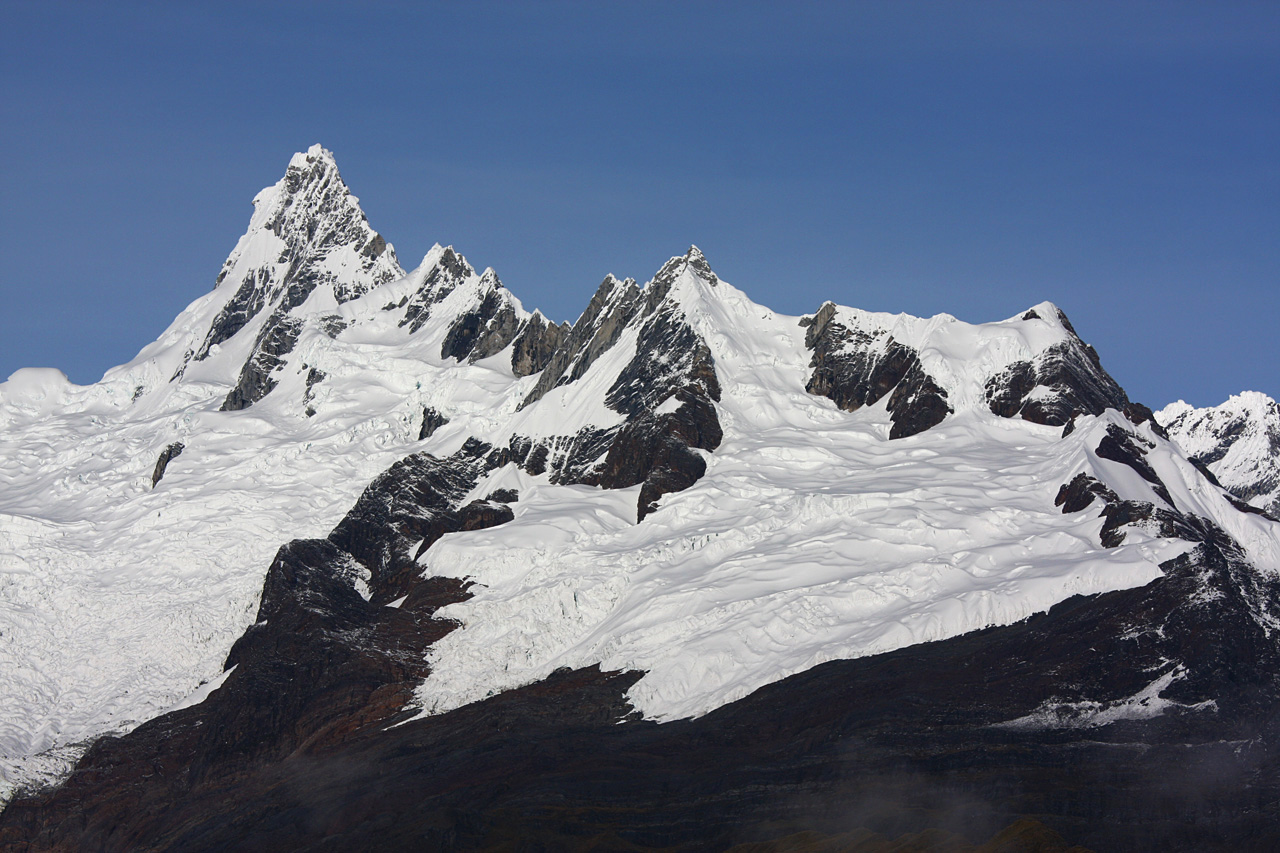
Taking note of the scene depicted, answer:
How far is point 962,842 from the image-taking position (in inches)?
5743

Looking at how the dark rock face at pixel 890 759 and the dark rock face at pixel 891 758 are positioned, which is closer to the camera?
the dark rock face at pixel 890 759

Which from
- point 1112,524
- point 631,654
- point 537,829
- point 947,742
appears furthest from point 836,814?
point 1112,524

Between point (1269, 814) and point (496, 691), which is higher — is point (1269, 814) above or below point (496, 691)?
below

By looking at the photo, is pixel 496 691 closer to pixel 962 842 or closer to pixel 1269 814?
pixel 962 842

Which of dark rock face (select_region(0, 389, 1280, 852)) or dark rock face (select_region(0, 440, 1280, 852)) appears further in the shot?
dark rock face (select_region(0, 389, 1280, 852))

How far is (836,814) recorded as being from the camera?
157m

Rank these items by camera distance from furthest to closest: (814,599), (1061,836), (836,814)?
(814,599) < (836,814) < (1061,836)

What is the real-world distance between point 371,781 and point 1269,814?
9333 cm

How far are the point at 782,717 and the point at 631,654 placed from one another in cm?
2579

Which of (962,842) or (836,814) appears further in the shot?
(836,814)

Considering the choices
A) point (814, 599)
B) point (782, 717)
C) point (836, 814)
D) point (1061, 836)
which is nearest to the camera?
point (1061, 836)

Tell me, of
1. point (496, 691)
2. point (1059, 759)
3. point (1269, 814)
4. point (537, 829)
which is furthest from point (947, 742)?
point (496, 691)

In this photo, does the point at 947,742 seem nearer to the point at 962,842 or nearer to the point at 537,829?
the point at 962,842

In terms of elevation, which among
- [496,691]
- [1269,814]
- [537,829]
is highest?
[496,691]
